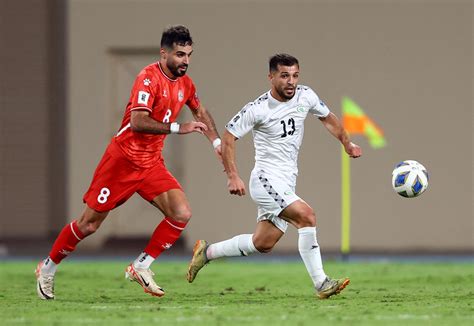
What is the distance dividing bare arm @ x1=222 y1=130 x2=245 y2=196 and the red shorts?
62cm

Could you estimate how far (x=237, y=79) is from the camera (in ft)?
61.7

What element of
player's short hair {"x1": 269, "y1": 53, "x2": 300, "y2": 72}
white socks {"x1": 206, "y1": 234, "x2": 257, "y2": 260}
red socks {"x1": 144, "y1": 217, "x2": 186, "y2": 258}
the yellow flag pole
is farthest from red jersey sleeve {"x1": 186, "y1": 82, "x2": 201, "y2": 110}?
the yellow flag pole

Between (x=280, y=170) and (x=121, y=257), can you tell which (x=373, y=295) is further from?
(x=121, y=257)

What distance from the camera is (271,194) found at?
9.60 meters

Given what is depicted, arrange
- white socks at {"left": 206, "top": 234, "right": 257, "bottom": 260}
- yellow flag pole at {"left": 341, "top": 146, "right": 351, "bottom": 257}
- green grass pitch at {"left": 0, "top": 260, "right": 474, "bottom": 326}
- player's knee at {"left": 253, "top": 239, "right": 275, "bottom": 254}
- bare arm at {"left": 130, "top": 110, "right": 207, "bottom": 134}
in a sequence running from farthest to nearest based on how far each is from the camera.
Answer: yellow flag pole at {"left": 341, "top": 146, "right": 351, "bottom": 257}
white socks at {"left": 206, "top": 234, "right": 257, "bottom": 260}
player's knee at {"left": 253, "top": 239, "right": 275, "bottom": 254}
bare arm at {"left": 130, "top": 110, "right": 207, "bottom": 134}
green grass pitch at {"left": 0, "top": 260, "right": 474, "bottom": 326}

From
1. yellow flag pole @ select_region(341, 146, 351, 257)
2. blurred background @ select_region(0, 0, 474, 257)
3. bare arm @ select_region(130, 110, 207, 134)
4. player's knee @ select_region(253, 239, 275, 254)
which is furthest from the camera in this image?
blurred background @ select_region(0, 0, 474, 257)

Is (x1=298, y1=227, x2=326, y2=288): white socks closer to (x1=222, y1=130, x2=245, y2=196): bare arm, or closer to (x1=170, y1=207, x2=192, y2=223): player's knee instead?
(x1=222, y1=130, x2=245, y2=196): bare arm

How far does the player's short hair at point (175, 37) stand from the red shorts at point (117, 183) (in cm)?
103

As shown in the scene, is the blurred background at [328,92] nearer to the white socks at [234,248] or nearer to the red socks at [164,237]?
the white socks at [234,248]

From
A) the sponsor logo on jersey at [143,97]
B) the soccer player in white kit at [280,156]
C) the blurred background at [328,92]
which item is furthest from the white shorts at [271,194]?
the blurred background at [328,92]

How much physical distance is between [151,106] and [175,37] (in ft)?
2.14

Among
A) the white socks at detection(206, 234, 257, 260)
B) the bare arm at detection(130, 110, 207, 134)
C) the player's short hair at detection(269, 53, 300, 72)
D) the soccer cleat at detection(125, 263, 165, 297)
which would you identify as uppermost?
the player's short hair at detection(269, 53, 300, 72)

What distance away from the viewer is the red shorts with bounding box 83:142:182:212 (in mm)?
9562

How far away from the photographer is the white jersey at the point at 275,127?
31.6 ft
